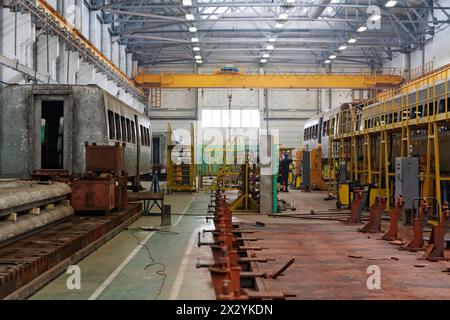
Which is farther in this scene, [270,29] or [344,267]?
[270,29]

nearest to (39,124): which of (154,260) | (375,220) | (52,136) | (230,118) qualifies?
(52,136)

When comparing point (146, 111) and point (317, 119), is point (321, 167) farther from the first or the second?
point (146, 111)

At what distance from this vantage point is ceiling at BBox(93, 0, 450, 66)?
85.4 ft

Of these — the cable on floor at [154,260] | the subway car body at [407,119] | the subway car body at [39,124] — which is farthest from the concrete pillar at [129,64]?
the cable on floor at [154,260]

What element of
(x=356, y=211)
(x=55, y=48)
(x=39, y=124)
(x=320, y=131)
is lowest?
(x=356, y=211)

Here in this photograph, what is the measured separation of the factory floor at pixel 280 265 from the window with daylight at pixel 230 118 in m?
27.8

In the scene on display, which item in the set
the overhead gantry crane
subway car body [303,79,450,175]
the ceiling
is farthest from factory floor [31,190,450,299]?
the overhead gantry crane

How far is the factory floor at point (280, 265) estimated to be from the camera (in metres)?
5.96

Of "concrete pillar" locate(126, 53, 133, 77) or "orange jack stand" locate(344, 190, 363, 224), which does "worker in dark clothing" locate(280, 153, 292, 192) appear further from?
"concrete pillar" locate(126, 53, 133, 77)

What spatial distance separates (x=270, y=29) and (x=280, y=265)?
939 inches

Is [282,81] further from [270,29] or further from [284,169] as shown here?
[284,169]

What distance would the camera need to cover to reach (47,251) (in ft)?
21.3

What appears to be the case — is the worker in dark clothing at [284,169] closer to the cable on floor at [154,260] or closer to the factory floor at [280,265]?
the factory floor at [280,265]

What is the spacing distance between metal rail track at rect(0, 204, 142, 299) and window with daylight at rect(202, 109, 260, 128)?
29.1 meters
